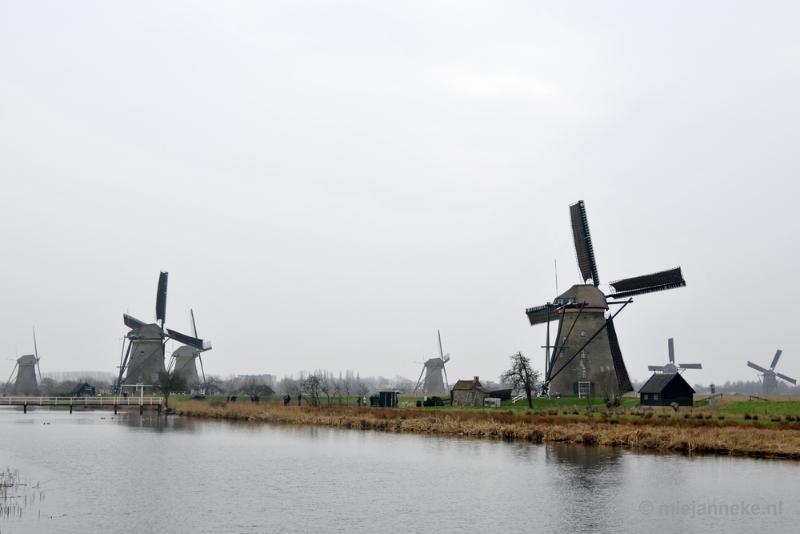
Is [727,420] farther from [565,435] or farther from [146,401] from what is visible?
[146,401]

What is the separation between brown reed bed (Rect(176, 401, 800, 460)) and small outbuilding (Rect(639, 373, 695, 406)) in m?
10.6

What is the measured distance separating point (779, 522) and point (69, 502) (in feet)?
61.5

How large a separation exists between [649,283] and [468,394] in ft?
53.8

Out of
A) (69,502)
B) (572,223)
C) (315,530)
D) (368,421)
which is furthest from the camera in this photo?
(572,223)

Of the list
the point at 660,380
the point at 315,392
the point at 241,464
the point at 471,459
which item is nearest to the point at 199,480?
the point at 241,464

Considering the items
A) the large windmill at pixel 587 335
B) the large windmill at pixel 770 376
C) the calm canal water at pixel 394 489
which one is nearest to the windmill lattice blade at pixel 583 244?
the large windmill at pixel 587 335

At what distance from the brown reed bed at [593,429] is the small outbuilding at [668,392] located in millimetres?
10571

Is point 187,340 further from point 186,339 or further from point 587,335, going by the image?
point 587,335

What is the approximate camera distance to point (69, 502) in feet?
70.5

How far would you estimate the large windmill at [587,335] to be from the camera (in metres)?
55.0

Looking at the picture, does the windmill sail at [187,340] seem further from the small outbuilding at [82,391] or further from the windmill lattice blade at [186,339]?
the small outbuilding at [82,391]

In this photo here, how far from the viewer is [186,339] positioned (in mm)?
97188

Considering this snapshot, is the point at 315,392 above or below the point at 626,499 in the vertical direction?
above

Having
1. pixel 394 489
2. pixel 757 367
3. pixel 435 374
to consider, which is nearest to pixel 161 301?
pixel 435 374
